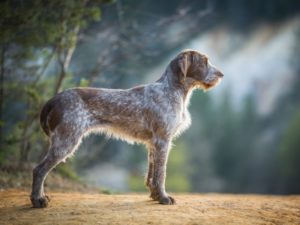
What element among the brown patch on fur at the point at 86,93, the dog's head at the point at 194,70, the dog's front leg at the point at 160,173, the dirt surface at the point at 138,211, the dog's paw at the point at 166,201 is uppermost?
the dog's head at the point at 194,70

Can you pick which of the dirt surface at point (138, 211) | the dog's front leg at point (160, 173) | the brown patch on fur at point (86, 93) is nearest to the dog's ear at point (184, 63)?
the dog's front leg at point (160, 173)

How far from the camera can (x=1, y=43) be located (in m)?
9.96

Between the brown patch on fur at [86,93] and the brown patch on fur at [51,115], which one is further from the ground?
the brown patch on fur at [86,93]

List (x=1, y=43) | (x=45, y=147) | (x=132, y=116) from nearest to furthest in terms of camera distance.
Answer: (x=132, y=116)
(x=1, y=43)
(x=45, y=147)

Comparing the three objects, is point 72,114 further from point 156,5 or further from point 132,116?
point 156,5

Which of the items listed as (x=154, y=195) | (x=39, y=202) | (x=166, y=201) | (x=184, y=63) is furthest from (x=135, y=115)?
(x=39, y=202)

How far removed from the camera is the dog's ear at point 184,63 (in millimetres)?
8078

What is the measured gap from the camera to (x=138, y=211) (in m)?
6.96

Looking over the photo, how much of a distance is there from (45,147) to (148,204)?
15.7 feet

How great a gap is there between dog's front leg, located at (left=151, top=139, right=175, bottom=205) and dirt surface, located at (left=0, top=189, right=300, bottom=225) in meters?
0.14

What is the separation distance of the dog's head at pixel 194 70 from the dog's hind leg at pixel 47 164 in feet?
6.29

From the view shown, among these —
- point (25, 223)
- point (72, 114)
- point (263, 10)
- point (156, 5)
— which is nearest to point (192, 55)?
point (72, 114)

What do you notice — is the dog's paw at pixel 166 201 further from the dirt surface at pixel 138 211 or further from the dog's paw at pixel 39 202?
the dog's paw at pixel 39 202

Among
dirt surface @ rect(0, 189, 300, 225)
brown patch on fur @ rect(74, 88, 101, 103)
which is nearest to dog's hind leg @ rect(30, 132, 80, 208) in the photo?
dirt surface @ rect(0, 189, 300, 225)
